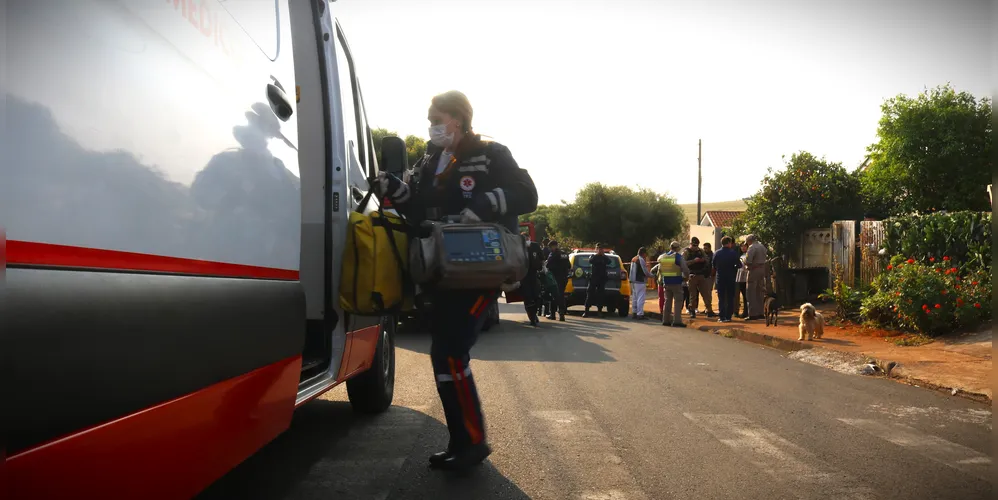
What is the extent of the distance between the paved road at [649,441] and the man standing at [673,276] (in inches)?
295

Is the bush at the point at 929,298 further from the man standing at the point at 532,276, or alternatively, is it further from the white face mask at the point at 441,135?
the white face mask at the point at 441,135

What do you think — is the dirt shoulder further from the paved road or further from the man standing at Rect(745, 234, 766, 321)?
the man standing at Rect(745, 234, 766, 321)

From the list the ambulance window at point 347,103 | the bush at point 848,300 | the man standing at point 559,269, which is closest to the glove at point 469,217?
the ambulance window at point 347,103

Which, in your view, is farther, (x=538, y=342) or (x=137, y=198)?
(x=538, y=342)

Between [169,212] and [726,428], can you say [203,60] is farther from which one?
[726,428]

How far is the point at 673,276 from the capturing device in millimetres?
16188

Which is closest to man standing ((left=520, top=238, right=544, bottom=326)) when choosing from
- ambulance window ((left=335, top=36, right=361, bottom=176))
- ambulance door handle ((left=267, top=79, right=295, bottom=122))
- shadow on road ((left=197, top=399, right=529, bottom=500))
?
shadow on road ((left=197, top=399, right=529, bottom=500))

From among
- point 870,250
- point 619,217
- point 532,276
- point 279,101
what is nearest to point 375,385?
point 532,276

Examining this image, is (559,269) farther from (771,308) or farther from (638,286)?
(771,308)

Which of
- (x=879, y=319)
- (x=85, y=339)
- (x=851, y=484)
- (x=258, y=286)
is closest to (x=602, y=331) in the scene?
(x=879, y=319)

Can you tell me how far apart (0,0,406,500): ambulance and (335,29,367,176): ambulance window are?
117cm

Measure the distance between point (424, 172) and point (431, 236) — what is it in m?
0.63

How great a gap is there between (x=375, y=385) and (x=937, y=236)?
38.3 feet

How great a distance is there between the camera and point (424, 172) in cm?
442
